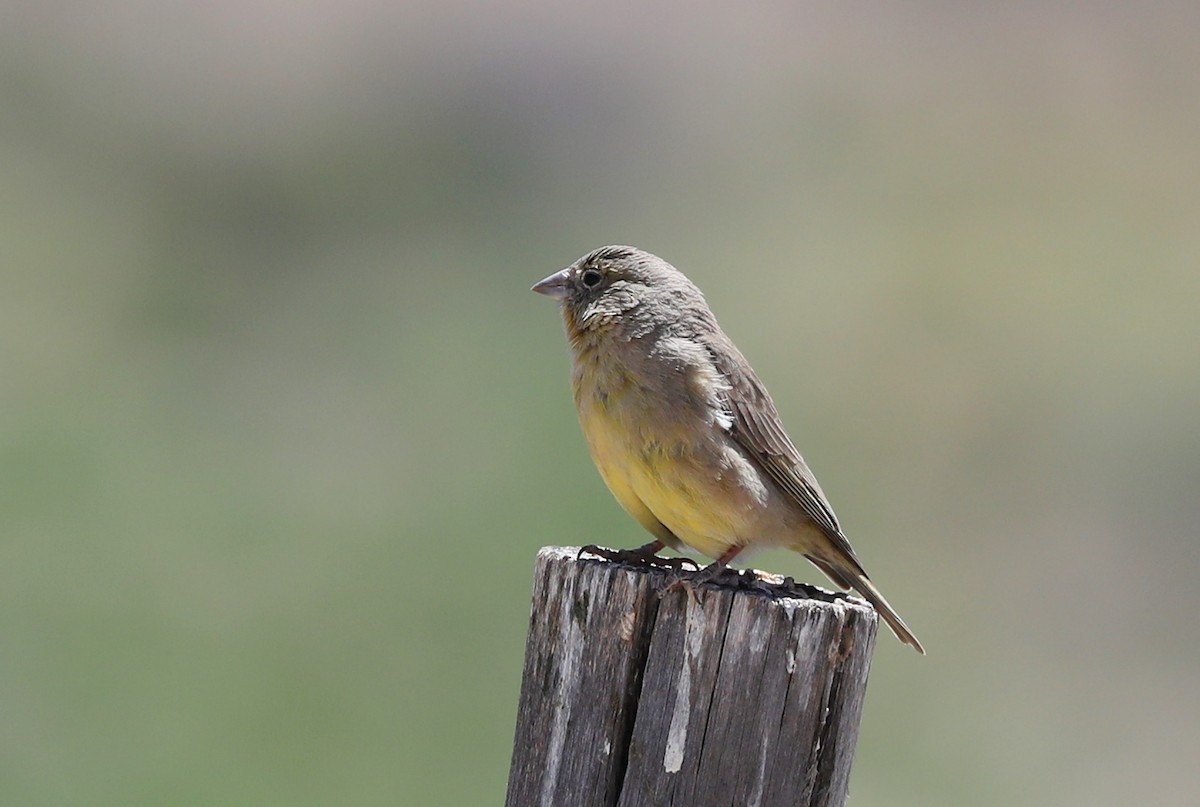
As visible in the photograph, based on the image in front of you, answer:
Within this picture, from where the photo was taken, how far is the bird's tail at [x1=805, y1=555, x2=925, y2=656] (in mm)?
4965

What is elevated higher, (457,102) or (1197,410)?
(457,102)

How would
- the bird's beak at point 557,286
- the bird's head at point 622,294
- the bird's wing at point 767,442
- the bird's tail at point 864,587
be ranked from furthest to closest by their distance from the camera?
the bird's beak at point 557,286
the bird's head at point 622,294
the bird's wing at point 767,442
the bird's tail at point 864,587

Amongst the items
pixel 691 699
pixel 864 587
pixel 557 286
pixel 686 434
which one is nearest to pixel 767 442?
pixel 686 434

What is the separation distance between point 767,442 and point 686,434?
0.40m

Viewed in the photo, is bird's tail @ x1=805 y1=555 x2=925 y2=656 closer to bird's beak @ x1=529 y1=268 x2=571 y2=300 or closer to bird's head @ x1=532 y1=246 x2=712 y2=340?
bird's head @ x1=532 y1=246 x2=712 y2=340

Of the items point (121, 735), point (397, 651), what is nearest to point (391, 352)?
point (397, 651)

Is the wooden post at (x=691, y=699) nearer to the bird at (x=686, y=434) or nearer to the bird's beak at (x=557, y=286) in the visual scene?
the bird at (x=686, y=434)

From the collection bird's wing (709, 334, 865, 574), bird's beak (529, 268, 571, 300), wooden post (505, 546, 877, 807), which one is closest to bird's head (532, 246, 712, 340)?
bird's beak (529, 268, 571, 300)

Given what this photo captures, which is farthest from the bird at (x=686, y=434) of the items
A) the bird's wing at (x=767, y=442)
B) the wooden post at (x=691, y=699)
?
the wooden post at (x=691, y=699)

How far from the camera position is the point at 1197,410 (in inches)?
578

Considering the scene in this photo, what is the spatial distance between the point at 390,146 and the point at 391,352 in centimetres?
407

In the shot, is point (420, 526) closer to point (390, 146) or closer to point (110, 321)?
point (110, 321)

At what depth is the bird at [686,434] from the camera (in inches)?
196

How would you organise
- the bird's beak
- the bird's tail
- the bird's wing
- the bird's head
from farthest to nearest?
the bird's beak → the bird's head → the bird's wing → the bird's tail
